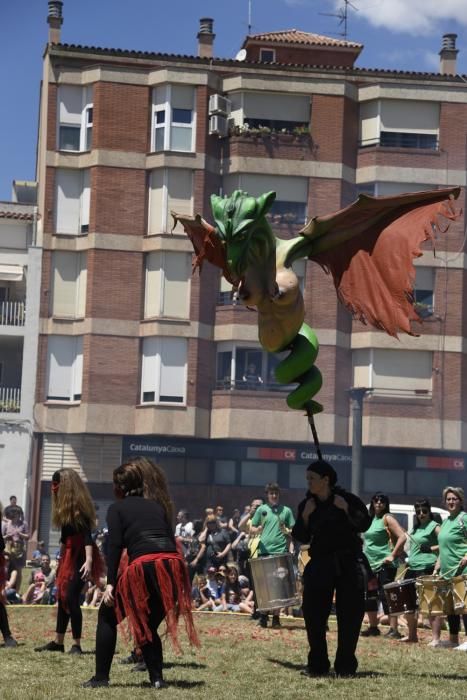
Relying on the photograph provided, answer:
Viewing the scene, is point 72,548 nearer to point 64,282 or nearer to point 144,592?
point 144,592

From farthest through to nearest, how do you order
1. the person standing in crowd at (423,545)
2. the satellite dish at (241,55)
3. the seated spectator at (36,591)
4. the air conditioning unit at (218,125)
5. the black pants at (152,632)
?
1. the satellite dish at (241,55)
2. the air conditioning unit at (218,125)
3. the seated spectator at (36,591)
4. the person standing in crowd at (423,545)
5. the black pants at (152,632)

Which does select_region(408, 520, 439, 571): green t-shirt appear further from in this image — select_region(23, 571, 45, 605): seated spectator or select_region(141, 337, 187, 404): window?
select_region(141, 337, 187, 404): window

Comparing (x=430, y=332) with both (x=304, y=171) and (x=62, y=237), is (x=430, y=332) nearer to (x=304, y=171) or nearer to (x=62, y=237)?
(x=304, y=171)

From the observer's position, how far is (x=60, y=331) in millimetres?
42531

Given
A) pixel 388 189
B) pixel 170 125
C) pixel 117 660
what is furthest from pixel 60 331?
pixel 117 660

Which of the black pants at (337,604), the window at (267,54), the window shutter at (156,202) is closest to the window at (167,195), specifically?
the window shutter at (156,202)

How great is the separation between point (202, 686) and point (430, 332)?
109 feet

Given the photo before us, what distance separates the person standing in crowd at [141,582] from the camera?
1005cm

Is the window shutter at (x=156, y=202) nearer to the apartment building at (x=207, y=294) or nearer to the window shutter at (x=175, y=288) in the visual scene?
the apartment building at (x=207, y=294)

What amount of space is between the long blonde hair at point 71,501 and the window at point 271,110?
32.0 metres

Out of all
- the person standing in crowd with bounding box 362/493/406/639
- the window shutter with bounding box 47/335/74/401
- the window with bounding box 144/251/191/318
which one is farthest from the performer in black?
the window shutter with bounding box 47/335/74/401

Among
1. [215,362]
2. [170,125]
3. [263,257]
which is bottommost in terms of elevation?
[263,257]

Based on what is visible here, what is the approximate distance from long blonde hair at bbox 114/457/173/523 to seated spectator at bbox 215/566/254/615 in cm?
1002

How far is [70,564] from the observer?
1263cm
